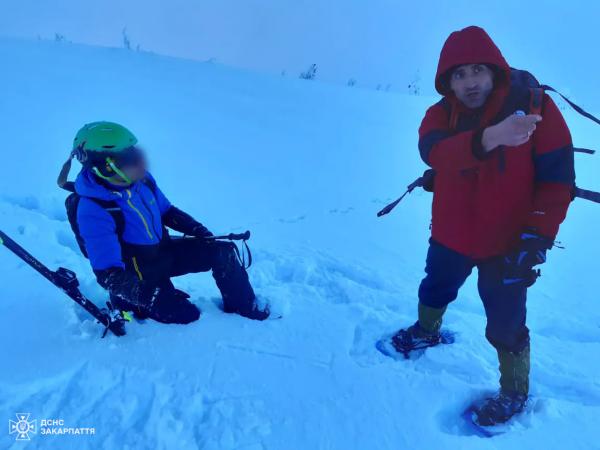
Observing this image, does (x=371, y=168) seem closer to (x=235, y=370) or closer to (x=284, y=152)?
(x=284, y=152)

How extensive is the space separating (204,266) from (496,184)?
1.85 meters

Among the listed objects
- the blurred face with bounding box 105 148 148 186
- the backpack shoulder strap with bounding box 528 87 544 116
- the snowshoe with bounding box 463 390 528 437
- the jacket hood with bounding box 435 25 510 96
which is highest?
the jacket hood with bounding box 435 25 510 96

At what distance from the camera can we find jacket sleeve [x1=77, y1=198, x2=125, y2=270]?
1986 millimetres

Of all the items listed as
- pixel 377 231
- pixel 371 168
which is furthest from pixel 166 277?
pixel 371 168

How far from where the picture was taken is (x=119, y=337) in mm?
2141

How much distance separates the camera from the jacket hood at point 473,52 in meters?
1.47

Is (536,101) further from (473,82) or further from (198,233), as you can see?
A: (198,233)

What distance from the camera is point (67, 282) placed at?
2023 millimetres

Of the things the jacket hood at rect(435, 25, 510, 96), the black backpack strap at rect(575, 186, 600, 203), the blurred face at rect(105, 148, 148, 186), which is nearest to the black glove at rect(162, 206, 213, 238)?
the blurred face at rect(105, 148, 148, 186)

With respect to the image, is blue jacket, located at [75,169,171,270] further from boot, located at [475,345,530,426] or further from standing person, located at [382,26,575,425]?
boot, located at [475,345,530,426]

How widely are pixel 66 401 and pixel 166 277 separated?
36.6 inches

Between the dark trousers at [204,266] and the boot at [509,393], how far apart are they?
1.34 m

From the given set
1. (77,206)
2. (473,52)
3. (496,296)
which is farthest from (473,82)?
(77,206)

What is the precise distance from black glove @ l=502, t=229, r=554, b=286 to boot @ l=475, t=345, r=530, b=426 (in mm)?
428
